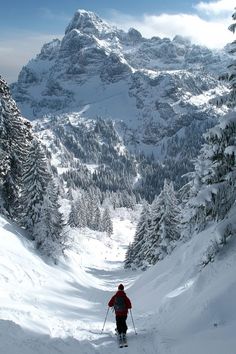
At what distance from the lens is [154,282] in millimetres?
28422

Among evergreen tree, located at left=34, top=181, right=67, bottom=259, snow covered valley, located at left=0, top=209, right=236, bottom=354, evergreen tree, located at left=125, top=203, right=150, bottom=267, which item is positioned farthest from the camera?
evergreen tree, located at left=125, top=203, right=150, bottom=267

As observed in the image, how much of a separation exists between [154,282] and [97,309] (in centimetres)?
399

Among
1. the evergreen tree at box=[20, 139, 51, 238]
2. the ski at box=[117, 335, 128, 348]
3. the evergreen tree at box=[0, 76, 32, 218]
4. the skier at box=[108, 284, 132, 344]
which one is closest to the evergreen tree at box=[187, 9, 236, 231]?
the skier at box=[108, 284, 132, 344]

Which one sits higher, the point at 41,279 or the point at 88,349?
the point at 41,279

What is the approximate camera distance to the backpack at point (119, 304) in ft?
52.8

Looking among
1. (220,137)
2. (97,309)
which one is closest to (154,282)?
(97,309)

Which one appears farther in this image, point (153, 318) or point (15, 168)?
point (15, 168)

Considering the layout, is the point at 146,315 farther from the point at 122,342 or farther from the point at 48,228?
the point at 48,228

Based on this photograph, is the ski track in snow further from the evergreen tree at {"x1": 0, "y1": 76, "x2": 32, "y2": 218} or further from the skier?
the evergreen tree at {"x1": 0, "y1": 76, "x2": 32, "y2": 218}

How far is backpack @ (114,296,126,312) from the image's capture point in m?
16.1

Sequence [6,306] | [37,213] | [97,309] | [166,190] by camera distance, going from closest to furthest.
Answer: [6,306], [97,309], [37,213], [166,190]

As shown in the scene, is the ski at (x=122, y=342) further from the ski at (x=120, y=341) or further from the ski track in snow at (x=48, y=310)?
the ski track in snow at (x=48, y=310)

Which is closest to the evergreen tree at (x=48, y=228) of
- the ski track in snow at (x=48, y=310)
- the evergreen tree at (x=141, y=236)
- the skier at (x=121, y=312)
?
the ski track in snow at (x=48, y=310)

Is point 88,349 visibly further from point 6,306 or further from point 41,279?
point 41,279
